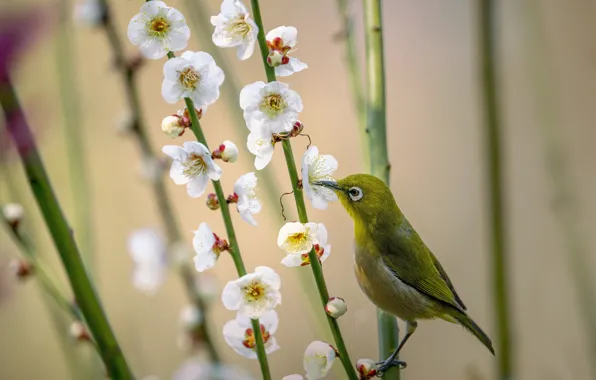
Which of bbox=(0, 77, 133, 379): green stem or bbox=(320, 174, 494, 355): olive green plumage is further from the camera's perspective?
bbox=(320, 174, 494, 355): olive green plumage

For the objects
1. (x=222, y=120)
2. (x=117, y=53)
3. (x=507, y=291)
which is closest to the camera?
(x=117, y=53)

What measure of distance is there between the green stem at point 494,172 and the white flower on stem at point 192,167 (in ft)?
1.61

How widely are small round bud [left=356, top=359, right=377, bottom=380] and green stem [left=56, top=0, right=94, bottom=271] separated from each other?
381 millimetres

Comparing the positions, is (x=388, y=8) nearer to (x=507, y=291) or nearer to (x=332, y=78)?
(x=332, y=78)

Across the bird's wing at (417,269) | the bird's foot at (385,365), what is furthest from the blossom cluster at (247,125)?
the bird's wing at (417,269)

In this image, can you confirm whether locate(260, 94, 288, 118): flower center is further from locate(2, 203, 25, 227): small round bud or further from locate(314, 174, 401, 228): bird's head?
locate(2, 203, 25, 227): small round bud

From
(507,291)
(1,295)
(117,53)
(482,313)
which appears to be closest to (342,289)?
(482,313)

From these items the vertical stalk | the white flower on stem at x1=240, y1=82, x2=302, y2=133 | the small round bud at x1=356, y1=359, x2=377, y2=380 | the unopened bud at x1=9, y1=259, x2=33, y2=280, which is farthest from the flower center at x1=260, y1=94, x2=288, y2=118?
the vertical stalk

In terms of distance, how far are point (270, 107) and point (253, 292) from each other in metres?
0.14

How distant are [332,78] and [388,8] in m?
0.36

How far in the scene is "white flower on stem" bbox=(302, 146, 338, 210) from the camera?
→ 525mm

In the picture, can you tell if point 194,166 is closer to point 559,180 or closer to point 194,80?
point 194,80

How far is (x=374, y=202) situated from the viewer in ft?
2.72

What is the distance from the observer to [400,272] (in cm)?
104
